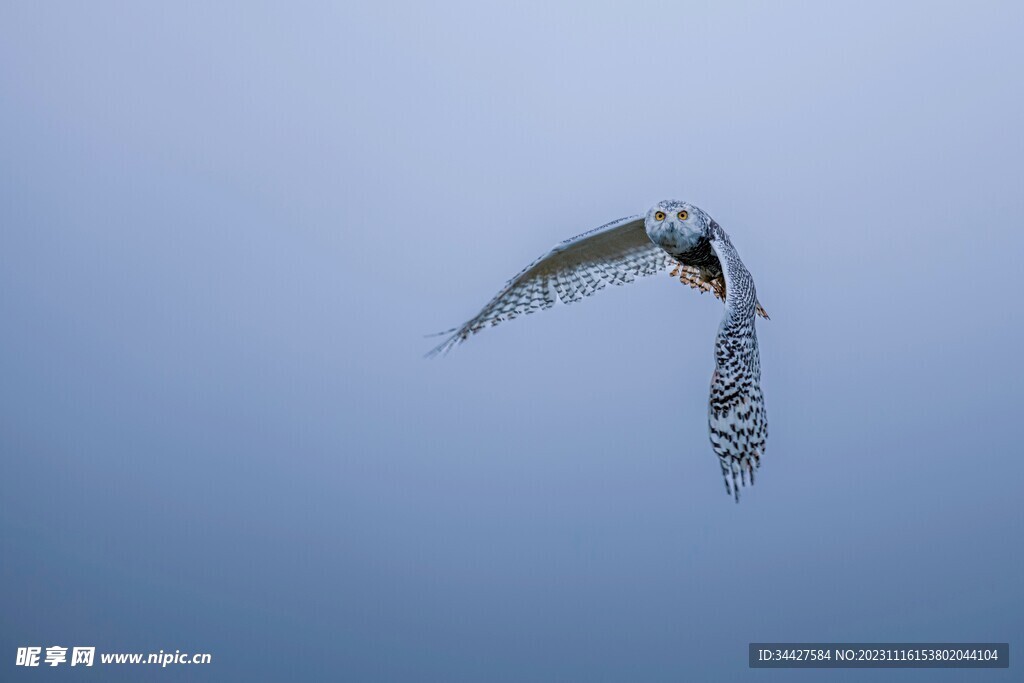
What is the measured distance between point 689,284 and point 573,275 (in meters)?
0.65

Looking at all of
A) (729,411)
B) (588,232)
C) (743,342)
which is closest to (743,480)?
(729,411)

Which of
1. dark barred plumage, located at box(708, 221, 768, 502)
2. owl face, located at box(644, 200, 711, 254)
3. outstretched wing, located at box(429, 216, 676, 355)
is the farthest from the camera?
outstretched wing, located at box(429, 216, 676, 355)

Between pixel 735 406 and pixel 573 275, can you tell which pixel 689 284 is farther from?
pixel 735 406

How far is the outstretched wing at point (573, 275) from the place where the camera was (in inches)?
230

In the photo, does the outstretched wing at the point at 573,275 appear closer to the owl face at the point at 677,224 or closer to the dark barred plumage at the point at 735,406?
the owl face at the point at 677,224

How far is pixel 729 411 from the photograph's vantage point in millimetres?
4293

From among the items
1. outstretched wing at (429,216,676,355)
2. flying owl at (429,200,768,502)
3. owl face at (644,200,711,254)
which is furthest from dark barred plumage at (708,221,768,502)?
outstretched wing at (429,216,676,355)

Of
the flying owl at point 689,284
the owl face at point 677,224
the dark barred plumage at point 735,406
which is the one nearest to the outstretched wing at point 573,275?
the flying owl at point 689,284

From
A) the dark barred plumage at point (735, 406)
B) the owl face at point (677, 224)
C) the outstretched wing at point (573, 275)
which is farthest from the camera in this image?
the outstretched wing at point (573, 275)

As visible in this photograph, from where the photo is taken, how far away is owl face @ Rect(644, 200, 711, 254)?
5152mm

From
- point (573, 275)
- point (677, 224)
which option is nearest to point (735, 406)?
point (677, 224)

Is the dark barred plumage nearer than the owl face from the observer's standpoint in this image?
Yes

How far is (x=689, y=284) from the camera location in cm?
581

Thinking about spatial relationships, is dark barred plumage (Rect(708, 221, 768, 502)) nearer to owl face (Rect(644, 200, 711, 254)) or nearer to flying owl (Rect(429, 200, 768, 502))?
flying owl (Rect(429, 200, 768, 502))
